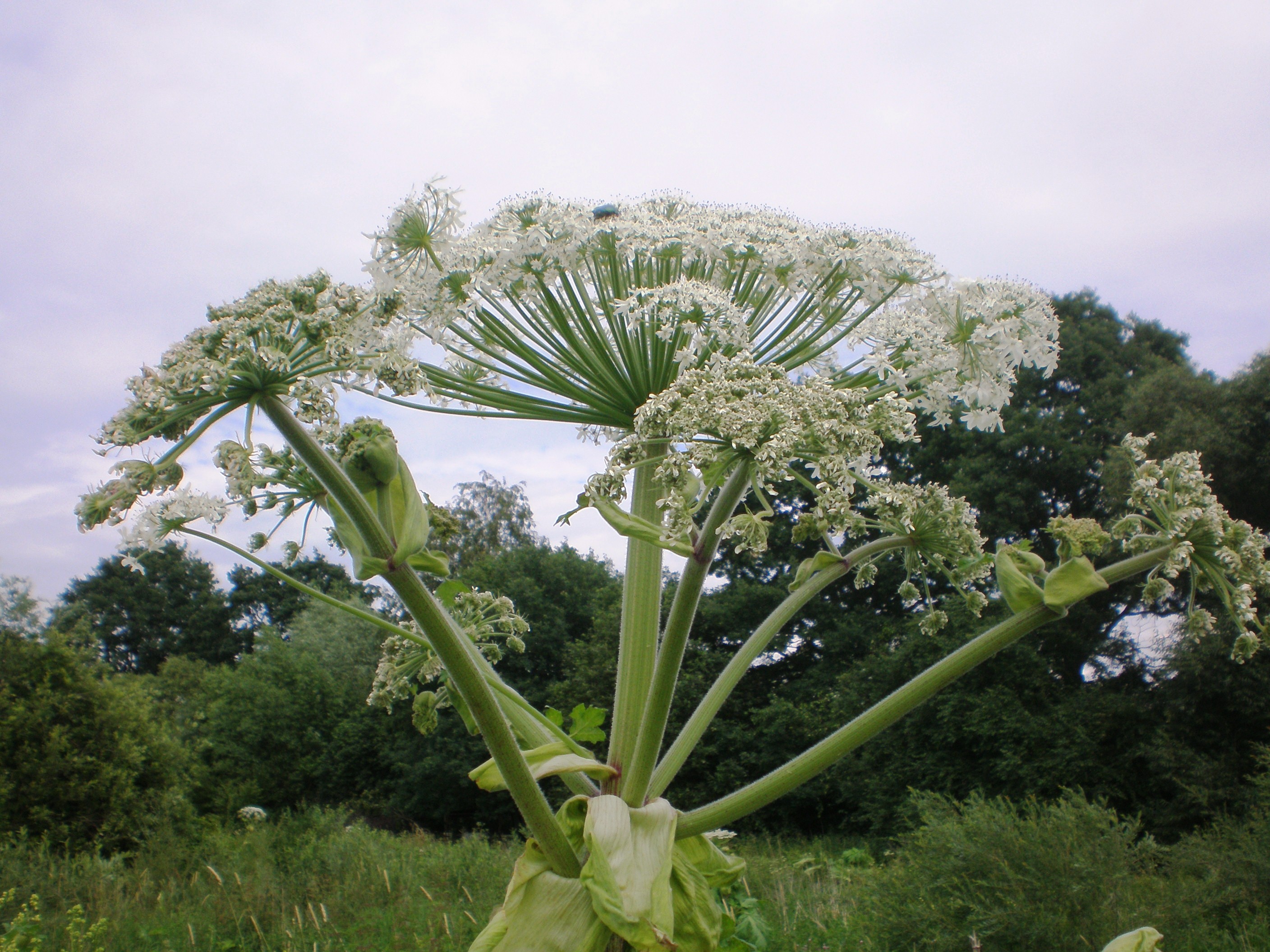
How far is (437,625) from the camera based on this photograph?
1.35 m

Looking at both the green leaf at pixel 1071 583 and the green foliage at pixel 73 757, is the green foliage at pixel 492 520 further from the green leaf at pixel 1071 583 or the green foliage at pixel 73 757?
the green leaf at pixel 1071 583

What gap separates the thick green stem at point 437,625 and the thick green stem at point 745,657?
37 cm

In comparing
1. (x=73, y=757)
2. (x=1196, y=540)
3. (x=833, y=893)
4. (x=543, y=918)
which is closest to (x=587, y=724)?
(x=543, y=918)

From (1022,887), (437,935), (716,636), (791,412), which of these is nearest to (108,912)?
(437,935)

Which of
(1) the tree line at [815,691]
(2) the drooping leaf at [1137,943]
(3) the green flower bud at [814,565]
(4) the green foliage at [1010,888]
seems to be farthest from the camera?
(1) the tree line at [815,691]

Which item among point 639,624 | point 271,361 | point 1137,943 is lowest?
point 1137,943

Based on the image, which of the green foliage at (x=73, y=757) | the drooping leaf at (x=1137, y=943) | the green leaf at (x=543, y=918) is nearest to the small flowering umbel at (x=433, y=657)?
the green leaf at (x=543, y=918)

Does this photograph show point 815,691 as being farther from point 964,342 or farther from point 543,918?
point 543,918

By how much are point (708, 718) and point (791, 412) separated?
80 centimetres

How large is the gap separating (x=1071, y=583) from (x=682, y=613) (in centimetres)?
78

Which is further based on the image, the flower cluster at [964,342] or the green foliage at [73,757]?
the green foliage at [73,757]

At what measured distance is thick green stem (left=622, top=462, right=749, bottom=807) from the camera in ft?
4.99

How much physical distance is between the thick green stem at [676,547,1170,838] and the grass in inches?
248

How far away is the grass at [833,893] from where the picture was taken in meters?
8.41
